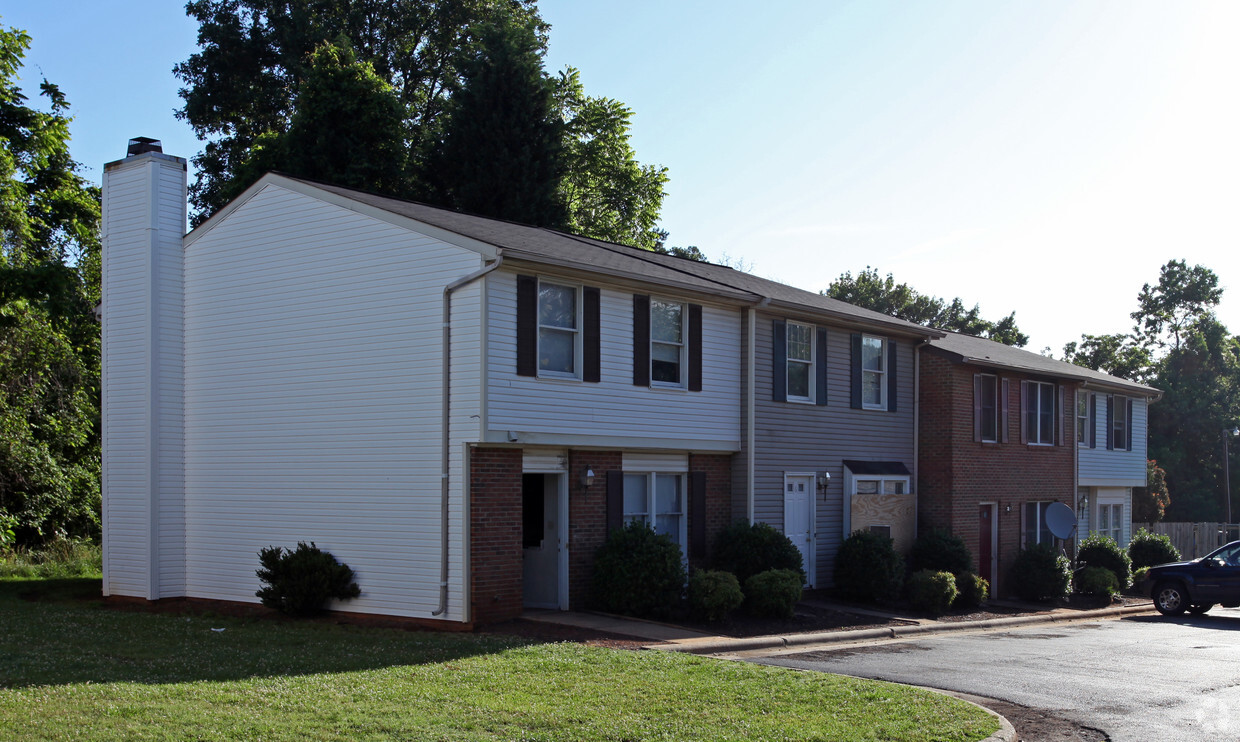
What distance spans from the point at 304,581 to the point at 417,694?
23.8ft

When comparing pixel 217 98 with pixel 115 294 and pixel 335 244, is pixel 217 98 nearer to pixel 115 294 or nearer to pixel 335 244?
pixel 115 294

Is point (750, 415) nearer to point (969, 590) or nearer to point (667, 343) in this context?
point (667, 343)

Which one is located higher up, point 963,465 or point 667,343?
point 667,343

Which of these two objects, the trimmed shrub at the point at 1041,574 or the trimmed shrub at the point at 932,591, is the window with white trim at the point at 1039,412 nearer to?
the trimmed shrub at the point at 1041,574

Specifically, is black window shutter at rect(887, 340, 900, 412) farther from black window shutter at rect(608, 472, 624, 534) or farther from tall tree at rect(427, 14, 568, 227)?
tall tree at rect(427, 14, 568, 227)

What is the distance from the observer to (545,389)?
17219mm

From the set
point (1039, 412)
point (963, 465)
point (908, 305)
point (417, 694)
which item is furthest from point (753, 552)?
point (908, 305)

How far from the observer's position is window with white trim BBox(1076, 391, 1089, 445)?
1242 inches

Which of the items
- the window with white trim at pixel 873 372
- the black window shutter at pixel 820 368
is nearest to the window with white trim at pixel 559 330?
the black window shutter at pixel 820 368

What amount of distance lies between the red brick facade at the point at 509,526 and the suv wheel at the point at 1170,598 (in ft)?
48.8

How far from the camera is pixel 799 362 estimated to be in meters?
22.7

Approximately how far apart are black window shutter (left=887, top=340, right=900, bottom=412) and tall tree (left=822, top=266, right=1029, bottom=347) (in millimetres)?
41111

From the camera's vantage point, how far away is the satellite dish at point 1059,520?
2559cm

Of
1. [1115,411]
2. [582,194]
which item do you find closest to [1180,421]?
[1115,411]
